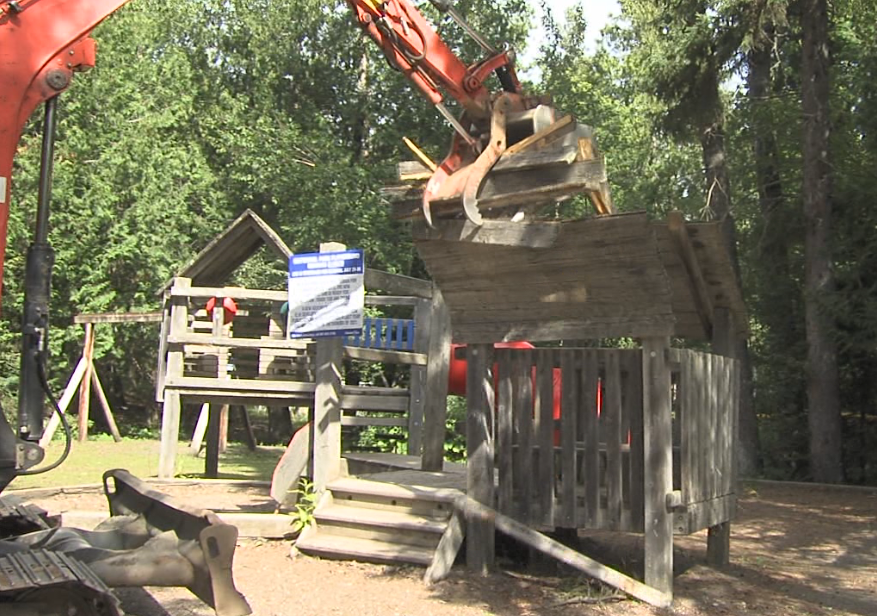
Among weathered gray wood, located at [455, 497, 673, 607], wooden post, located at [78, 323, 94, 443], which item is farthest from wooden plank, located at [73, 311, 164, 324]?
weathered gray wood, located at [455, 497, 673, 607]

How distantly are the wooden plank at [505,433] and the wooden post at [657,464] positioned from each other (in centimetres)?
125

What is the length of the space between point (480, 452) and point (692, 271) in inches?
90.2

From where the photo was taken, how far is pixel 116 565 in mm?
4746

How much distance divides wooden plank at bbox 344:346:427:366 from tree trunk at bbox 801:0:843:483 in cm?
875

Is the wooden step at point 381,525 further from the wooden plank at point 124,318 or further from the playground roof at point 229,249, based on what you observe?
the wooden plank at point 124,318

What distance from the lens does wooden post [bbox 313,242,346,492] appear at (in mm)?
9062

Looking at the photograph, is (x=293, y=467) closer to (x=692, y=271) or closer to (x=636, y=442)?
(x=636, y=442)

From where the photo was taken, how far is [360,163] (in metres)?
28.5

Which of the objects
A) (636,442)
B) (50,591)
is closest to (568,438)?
(636,442)

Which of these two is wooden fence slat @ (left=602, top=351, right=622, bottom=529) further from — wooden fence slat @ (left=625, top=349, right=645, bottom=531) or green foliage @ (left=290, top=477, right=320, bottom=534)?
green foliage @ (left=290, top=477, right=320, bottom=534)

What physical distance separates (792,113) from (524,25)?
15224 millimetres

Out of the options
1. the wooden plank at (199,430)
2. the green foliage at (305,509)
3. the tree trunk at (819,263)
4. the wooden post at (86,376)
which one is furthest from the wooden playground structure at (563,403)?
the wooden post at (86,376)

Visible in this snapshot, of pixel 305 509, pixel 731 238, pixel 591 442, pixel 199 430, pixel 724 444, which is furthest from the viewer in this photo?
pixel 199 430

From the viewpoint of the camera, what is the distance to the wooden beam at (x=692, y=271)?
709 centimetres
